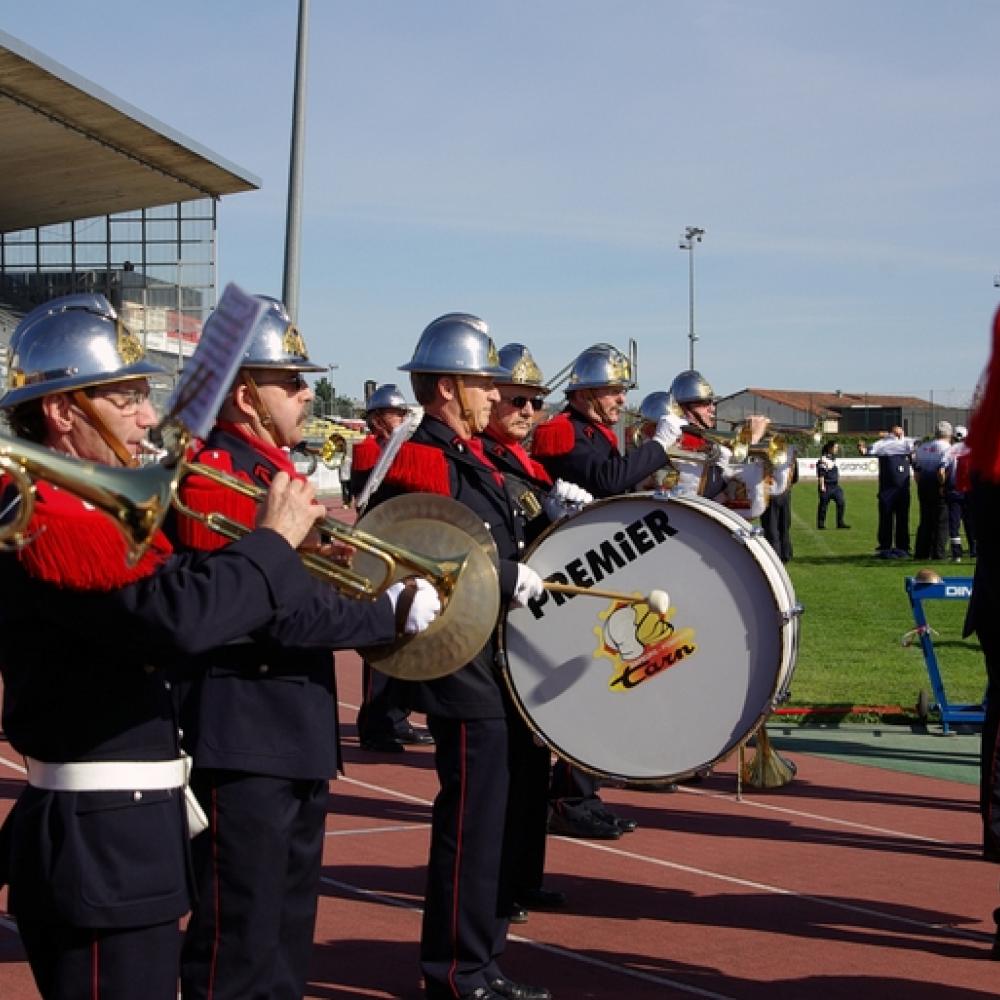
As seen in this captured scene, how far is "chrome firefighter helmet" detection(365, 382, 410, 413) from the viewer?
13.0 m

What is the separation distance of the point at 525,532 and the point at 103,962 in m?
3.21

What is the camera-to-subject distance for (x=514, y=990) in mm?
5074

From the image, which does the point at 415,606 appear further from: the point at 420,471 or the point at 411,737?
the point at 411,737

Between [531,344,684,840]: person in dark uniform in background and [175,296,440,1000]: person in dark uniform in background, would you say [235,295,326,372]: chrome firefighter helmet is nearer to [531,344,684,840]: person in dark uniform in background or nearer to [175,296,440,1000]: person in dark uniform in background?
[175,296,440,1000]: person in dark uniform in background

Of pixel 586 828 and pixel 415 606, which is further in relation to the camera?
pixel 586 828

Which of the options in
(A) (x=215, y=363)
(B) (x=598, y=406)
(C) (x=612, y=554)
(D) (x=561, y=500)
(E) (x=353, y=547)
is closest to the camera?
(A) (x=215, y=363)

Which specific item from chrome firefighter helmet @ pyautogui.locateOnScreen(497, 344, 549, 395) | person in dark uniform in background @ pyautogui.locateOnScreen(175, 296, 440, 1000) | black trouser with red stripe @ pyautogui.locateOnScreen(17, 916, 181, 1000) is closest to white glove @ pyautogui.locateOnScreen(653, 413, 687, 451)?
chrome firefighter helmet @ pyautogui.locateOnScreen(497, 344, 549, 395)

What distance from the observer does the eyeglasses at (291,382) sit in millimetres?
4305

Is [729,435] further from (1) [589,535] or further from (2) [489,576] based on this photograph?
(2) [489,576]

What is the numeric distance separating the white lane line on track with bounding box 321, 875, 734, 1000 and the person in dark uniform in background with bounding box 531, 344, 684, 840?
3.27 feet

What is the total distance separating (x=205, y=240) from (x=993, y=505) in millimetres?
38698

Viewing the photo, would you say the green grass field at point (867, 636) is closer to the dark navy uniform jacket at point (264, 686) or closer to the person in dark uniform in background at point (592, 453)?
the person in dark uniform in background at point (592, 453)

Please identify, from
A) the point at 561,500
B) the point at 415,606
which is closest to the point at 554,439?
the point at 561,500

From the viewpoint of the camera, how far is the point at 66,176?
35.9 meters
